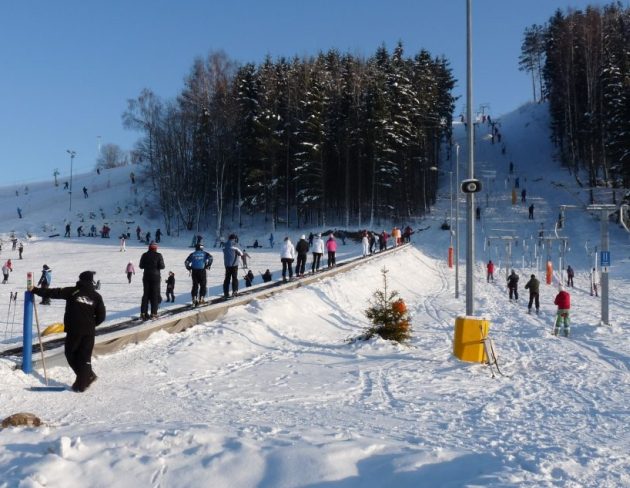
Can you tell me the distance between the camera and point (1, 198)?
261 ft

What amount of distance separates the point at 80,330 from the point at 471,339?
21.7 feet

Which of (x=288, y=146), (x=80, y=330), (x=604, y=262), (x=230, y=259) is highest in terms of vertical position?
(x=288, y=146)

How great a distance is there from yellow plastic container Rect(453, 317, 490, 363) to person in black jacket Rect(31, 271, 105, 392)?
6308mm

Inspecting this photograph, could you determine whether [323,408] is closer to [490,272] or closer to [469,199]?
[469,199]

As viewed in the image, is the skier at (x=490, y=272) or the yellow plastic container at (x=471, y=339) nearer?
the yellow plastic container at (x=471, y=339)

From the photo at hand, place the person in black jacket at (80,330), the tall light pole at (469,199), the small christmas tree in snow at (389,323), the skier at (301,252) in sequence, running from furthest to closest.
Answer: the skier at (301,252) → the small christmas tree in snow at (389,323) → the tall light pole at (469,199) → the person in black jacket at (80,330)

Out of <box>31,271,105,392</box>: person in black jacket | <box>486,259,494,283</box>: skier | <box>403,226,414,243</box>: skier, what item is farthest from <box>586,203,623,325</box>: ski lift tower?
<box>403,226,414,243</box>: skier

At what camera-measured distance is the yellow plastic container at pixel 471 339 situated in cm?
988

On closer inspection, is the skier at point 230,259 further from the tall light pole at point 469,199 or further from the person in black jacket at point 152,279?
the tall light pole at point 469,199

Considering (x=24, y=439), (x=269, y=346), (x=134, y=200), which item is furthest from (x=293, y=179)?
(x=24, y=439)

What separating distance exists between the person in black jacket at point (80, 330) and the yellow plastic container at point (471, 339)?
20.7 ft

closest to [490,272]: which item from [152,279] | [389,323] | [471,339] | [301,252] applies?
[301,252]

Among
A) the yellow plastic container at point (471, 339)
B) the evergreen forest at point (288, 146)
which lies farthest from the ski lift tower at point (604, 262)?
the evergreen forest at point (288, 146)

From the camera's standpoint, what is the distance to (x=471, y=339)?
9.97 meters
